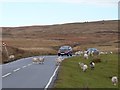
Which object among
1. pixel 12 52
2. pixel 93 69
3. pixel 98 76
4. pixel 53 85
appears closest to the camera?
pixel 53 85

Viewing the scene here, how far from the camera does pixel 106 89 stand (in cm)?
2927

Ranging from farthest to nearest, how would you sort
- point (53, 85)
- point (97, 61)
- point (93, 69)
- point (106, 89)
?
1. point (97, 61)
2. point (93, 69)
3. point (106, 89)
4. point (53, 85)

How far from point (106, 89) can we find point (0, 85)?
7.18 m

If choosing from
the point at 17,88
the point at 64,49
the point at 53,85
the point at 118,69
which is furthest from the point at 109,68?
the point at 64,49

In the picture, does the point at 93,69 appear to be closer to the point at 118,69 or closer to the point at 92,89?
the point at 118,69

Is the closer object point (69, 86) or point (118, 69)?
point (69, 86)

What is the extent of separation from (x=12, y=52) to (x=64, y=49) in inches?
349

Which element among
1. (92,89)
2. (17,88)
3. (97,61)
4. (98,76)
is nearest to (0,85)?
(17,88)

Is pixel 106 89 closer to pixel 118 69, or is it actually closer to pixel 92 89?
pixel 92 89

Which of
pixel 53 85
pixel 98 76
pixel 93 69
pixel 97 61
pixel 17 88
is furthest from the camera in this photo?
pixel 97 61

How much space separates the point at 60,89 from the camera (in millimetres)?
25359

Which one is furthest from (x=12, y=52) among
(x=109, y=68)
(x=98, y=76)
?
(x=98, y=76)

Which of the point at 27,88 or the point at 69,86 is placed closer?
the point at 27,88

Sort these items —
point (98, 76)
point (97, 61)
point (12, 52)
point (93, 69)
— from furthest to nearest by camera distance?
point (12, 52)
point (97, 61)
point (93, 69)
point (98, 76)
